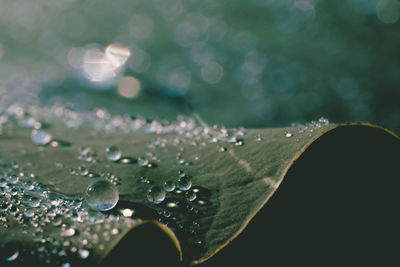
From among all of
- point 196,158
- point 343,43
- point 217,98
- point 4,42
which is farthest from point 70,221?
point 4,42

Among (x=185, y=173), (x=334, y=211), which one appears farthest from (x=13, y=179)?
(x=334, y=211)

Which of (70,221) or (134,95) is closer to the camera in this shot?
(70,221)

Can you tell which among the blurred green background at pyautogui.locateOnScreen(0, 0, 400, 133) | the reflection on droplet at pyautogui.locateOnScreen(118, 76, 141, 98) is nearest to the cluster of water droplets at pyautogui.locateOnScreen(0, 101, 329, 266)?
the blurred green background at pyautogui.locateOnScreen(0, 0, 400, 133)

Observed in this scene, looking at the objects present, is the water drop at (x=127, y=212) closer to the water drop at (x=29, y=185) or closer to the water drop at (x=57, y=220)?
the water drop at (x=57, y=220)

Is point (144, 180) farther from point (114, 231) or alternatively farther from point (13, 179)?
point (13, 179)

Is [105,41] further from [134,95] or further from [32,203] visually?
[32,203]

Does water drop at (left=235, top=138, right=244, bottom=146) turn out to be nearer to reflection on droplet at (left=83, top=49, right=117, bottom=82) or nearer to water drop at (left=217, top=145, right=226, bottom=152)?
water drop at (left=217, top=145, right=226, bottom=152)
